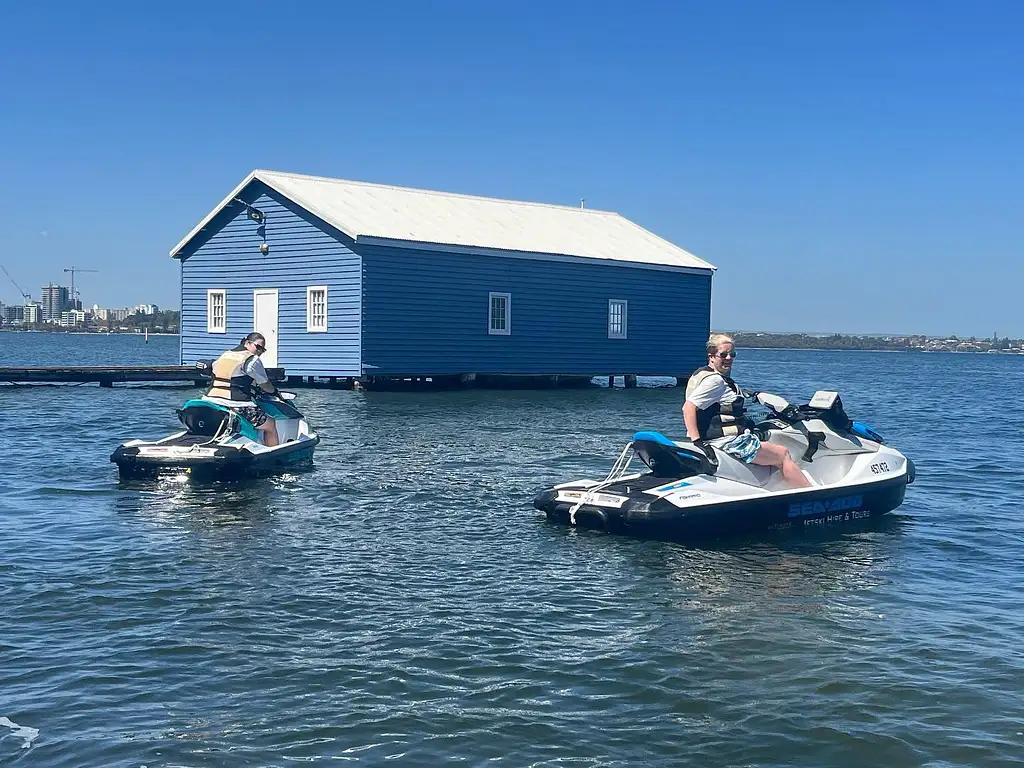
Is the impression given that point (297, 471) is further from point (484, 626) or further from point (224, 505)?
point (484, 626)

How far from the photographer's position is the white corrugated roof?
3303 cm

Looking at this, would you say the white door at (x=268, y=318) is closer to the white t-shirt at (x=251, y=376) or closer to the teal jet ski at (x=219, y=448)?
the teal jet ski at (x=219, y=448)

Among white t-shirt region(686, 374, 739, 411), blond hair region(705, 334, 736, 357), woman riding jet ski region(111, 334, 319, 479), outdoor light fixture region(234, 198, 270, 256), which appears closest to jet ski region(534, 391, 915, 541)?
white t-shirt region(686, 374, 739, 411)

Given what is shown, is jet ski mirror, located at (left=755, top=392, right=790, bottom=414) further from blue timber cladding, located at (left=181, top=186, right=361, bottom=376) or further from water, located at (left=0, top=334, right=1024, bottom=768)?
blue timber cladding, located at (left=181, top=186, right=361, bottom=376)

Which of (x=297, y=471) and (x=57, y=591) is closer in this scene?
(x=57, y=591)

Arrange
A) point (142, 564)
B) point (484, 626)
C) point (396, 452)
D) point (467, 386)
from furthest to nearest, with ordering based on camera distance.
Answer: point (467, 386)
point (396, 452)
point (142, 564)
point (484, 626)

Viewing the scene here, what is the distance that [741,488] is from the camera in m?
12.1

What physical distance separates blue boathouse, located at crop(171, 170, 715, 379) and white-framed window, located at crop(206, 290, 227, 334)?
0.04 meters

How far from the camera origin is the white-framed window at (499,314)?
34750 millimetres

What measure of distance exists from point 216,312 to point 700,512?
26753 millimetres

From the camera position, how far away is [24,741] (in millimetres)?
6273

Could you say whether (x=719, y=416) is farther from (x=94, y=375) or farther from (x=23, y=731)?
(x=94, y=375)

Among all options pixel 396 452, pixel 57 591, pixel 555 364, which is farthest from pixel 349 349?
pixel 57 591

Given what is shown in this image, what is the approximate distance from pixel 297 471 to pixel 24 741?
389 inches
